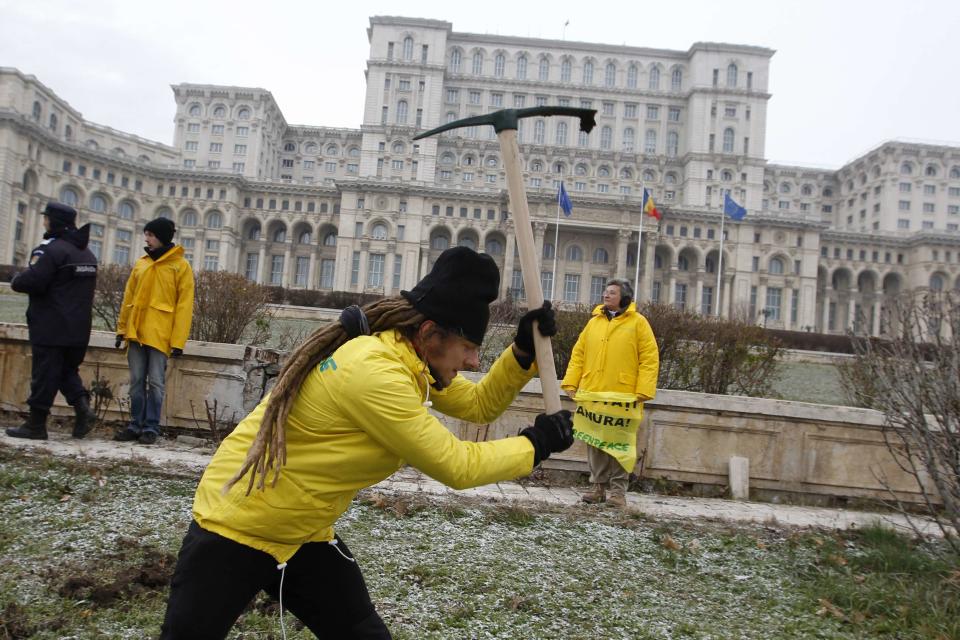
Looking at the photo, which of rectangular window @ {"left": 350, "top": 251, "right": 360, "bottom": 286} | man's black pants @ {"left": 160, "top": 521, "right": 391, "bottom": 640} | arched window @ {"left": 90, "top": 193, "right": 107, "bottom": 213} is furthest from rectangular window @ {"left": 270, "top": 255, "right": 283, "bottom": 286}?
man's black pants @ {"left": 160, "top": 521, "right": 391, "bottom": 640}

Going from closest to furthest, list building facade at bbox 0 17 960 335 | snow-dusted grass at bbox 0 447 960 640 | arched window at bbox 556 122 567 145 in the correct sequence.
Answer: snow-dusted grass at bbox 0 447 960 640, building facade at bbox 0 17 960 335, arched window at bbox 556 122 567 145

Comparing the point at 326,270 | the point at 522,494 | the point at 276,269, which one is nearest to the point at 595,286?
the point at 326,270

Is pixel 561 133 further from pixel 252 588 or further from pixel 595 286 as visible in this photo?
pixel 252 588

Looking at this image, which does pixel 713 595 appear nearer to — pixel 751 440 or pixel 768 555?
pixel 768 555

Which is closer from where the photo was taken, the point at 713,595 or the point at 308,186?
the point at 713,595

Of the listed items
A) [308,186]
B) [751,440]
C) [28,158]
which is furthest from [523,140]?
[751,440]

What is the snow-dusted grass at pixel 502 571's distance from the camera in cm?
299

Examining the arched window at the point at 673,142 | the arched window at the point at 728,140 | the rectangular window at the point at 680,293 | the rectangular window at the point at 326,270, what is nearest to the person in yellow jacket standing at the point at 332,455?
the rectangular window at the point at 680,293

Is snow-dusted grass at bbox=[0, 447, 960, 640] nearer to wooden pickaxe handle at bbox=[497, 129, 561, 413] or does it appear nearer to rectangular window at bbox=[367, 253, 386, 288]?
wooden pickaxe handle at bbox=[497, 129, 561, 413]

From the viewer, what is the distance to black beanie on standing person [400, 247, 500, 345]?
1.81 meters

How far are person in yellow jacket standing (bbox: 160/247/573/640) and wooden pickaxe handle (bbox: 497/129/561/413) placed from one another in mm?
154

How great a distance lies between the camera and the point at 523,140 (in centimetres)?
7738

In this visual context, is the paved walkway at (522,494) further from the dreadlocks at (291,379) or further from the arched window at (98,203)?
the arched window at (98,203)

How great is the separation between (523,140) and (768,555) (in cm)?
7684
